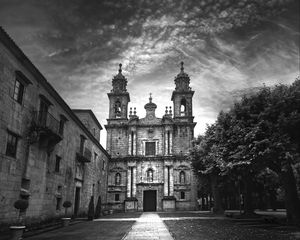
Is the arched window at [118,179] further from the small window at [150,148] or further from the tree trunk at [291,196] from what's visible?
the tree trunk at [291,196]

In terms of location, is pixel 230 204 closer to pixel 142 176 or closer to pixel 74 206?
pixel 142 176

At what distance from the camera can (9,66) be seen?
14.3 m

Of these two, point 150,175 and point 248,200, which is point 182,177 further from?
point 248,200

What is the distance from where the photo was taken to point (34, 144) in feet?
55.9

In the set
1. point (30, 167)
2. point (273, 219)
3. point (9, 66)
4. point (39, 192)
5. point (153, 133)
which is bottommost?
point (273, 219)

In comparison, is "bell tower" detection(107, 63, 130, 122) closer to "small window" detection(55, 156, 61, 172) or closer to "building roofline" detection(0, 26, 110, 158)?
"building roofline" detection(0, 26, 110, 158)

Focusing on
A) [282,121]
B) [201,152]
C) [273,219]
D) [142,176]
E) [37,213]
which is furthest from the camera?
[142,176]

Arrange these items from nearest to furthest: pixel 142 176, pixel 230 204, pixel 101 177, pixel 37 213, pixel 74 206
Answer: pixel 37 213, pixel 74 206, pixel 101 177, pixel 142 176, pixel 230 204

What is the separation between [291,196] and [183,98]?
1234 inches

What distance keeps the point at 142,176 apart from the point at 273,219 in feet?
89.8

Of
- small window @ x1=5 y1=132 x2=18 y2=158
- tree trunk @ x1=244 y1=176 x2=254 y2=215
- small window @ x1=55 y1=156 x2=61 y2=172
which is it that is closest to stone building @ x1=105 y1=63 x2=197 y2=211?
tree trunk @ x1=244 y1=176 x2=254 y2=215

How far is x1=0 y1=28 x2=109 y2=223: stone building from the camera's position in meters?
13.9

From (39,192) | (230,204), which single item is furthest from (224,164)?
(230,204)

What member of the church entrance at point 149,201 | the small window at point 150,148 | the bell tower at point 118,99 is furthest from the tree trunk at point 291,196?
the bell tower at point 118,99
